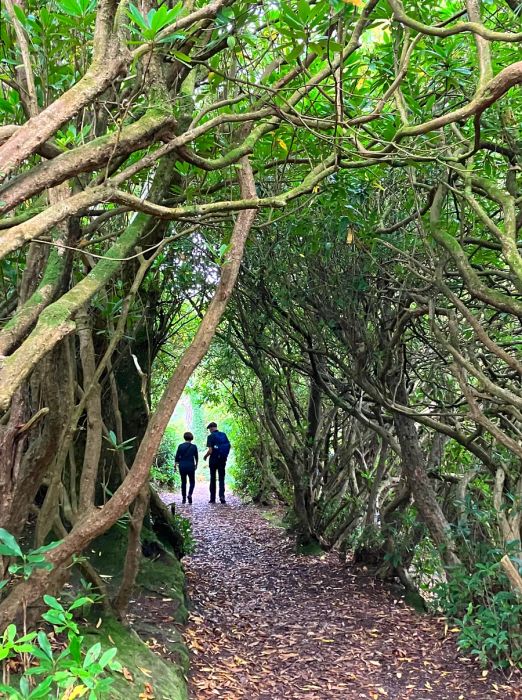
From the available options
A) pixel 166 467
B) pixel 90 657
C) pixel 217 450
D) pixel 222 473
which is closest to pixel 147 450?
pixel 90 657

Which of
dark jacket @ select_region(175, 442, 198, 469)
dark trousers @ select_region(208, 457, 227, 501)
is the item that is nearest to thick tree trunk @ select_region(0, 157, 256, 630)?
dark jacket @ select_region(175, 442, 198, 469)

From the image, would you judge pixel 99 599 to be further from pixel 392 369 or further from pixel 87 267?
pixel 392 369

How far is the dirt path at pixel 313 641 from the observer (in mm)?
4176

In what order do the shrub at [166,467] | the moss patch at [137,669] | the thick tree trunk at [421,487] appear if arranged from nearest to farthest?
the moss patch at [137,669]
the thick tree trunk at [421,487]
the shrub at [166,467]

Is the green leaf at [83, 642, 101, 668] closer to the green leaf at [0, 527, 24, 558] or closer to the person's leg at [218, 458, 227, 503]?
the green leaf at [0, 527, 24, 558]

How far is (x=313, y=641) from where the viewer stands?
5.12m

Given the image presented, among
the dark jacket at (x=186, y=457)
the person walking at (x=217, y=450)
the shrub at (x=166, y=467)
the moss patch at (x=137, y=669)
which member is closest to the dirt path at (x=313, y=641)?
the moss patch at (x=137, y=669)

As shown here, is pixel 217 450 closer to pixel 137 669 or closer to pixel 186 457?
pixel 186 457

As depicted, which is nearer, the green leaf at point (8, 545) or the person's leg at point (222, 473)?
the green leaf at point (8, 545)

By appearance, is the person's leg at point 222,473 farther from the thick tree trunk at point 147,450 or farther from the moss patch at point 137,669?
the thick tree trunk at point 147,450

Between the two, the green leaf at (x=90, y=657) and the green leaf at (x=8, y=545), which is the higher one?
the green leaf at (x=8, y=545)

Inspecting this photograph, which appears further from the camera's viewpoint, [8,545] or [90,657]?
[8,545]

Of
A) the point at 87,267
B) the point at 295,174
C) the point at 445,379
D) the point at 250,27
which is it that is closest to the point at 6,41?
the point at 87,267

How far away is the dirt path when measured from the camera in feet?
13.7
